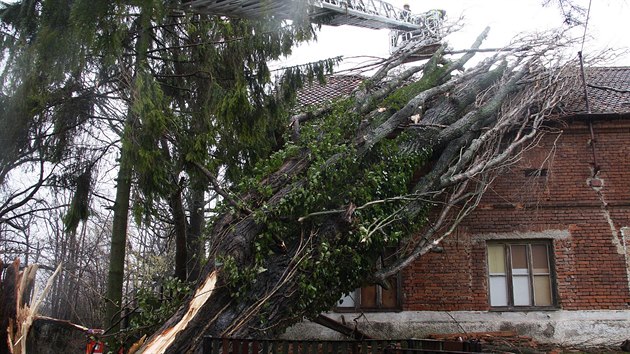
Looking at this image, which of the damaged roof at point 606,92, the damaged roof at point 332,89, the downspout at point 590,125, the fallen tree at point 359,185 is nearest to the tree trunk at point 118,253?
the fallen tree at point 359,185

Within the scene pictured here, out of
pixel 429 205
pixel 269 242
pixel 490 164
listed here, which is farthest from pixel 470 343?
pixel 490 164

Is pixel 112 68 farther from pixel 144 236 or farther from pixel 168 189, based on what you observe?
pixel 144 236

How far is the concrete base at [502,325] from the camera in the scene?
392 inches

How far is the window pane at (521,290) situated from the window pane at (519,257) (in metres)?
0.22

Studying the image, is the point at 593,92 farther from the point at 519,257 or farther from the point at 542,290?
the point at 542,290

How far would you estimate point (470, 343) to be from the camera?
A: 232 inches

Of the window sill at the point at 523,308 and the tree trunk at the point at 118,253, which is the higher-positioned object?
the tree trunk at the point at 118,253

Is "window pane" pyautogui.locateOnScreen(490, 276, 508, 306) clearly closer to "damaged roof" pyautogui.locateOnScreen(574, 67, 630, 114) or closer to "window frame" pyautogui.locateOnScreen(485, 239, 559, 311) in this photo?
"window frame" pyautogui.locateOnScreen(485, 239, 559, 311)

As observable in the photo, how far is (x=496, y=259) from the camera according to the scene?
10727 mm

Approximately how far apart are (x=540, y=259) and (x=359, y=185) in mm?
4762

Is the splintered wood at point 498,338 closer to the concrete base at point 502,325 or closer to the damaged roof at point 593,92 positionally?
the concrete base at point 502,325

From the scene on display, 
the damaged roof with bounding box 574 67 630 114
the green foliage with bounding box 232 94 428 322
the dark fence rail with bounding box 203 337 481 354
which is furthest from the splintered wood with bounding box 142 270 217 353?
the damaged roof with bounding box 574 67 630 114

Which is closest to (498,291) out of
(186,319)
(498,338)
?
(498,338)

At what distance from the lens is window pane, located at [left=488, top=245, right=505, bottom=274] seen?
1066 cm
